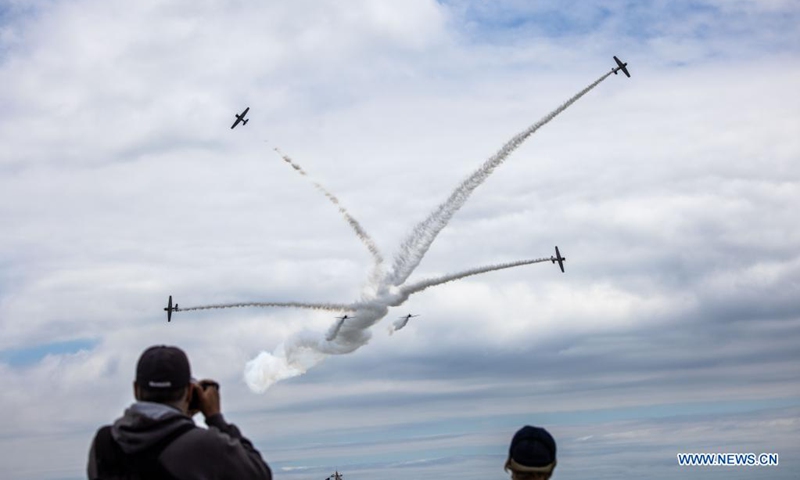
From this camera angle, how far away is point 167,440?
48.8 feet

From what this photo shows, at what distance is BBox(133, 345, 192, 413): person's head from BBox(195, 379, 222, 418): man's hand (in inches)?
13.3

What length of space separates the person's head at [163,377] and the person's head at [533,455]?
17.6 ft

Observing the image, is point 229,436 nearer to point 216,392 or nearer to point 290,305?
point 216,392

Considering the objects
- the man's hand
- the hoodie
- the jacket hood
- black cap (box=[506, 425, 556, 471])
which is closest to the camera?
the hoodie

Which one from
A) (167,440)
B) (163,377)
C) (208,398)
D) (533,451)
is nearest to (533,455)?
(533,451)

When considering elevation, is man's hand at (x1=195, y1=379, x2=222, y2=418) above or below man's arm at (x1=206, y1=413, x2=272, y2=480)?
above

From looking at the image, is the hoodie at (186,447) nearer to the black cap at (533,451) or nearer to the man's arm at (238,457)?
the man's arm at (238,457)

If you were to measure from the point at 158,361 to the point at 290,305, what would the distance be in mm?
125460

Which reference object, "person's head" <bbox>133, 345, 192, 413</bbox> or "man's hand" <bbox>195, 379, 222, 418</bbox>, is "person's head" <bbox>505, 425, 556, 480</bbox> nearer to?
"man's hand" <bbox>195, 379, 222, 418</bbox>

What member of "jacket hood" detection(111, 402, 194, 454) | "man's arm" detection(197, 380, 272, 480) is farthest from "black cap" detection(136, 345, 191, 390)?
"man's arm" detection(197, 380, 272, 480)

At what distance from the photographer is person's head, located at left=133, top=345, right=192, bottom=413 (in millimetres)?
15327

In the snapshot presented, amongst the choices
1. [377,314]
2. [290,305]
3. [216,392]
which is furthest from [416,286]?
[216,392]

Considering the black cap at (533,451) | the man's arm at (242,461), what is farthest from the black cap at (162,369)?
the black cap at (533,451)

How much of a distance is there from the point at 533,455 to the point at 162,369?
237 inches
